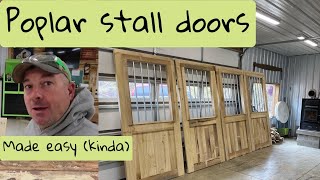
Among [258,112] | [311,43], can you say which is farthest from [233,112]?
[311,43]

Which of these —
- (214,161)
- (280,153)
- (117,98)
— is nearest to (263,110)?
(280,153)

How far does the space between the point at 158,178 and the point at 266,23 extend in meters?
3.76

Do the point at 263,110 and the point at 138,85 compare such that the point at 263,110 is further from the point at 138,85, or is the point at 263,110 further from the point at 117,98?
→ the point at 117,98

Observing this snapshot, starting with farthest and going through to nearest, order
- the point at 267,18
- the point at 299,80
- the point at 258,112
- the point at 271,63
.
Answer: the point at 299,80, the point at 271,63, the point at 258,112, the point at 267,18

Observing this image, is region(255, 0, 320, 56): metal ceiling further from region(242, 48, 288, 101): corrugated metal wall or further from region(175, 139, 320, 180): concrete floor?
region(175, 139, 320, 180): concrete floor

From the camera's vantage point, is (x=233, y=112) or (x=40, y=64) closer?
(x=40, y=64)

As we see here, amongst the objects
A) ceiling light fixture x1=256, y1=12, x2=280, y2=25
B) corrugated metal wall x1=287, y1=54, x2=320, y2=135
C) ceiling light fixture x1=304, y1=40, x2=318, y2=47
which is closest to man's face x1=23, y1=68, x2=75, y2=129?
ceiling light fixture x1=256, y1=12, x2=280, y2=25

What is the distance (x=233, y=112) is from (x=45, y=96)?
192 inches

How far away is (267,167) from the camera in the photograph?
440 centimetres

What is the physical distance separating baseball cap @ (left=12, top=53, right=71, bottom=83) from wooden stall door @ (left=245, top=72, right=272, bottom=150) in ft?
16.1

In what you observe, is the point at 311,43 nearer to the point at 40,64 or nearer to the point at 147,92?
the point at 147,92

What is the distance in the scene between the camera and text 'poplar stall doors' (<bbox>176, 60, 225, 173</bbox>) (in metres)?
3.95

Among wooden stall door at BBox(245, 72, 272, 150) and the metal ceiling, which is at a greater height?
the metal ceiling

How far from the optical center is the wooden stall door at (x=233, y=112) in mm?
4754
